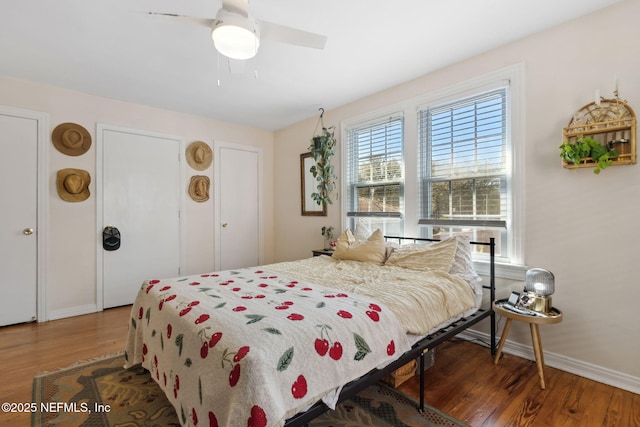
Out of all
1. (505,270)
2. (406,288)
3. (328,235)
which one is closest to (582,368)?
(505,270)

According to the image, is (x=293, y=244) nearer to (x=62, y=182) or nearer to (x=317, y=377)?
(x=62, y=182)

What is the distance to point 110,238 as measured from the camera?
3609 mm

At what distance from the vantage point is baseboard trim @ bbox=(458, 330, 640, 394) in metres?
1.97

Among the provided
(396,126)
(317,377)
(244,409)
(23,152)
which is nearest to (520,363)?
(317,377)

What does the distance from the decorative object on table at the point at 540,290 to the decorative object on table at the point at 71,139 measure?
4.55 meters

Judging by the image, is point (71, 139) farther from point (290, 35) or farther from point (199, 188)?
point (290, 35)

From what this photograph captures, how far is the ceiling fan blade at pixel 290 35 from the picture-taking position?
5.69 ft

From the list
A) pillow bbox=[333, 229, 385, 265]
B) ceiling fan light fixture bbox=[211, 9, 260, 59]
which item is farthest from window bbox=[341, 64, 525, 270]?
ceiling fan light fixture bbox=[211, 9, 260, 59]

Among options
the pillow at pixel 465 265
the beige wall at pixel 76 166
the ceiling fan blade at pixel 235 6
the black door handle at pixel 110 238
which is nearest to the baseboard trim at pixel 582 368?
the pillow at pixel 465 265

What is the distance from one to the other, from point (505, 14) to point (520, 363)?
8.33 ft

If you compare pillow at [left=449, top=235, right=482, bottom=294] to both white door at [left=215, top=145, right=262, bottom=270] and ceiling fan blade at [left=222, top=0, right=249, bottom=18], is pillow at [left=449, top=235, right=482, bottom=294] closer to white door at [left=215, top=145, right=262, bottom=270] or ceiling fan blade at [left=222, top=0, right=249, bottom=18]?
ceiling fan blade at [left=222, top=0, right=249, bottom=18]

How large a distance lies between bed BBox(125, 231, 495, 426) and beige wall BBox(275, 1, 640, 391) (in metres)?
0.46

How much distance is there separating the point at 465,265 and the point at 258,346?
1.83 meters

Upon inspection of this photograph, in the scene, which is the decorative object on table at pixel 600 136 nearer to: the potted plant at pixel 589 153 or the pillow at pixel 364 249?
the potted plant at pixel 589 153
